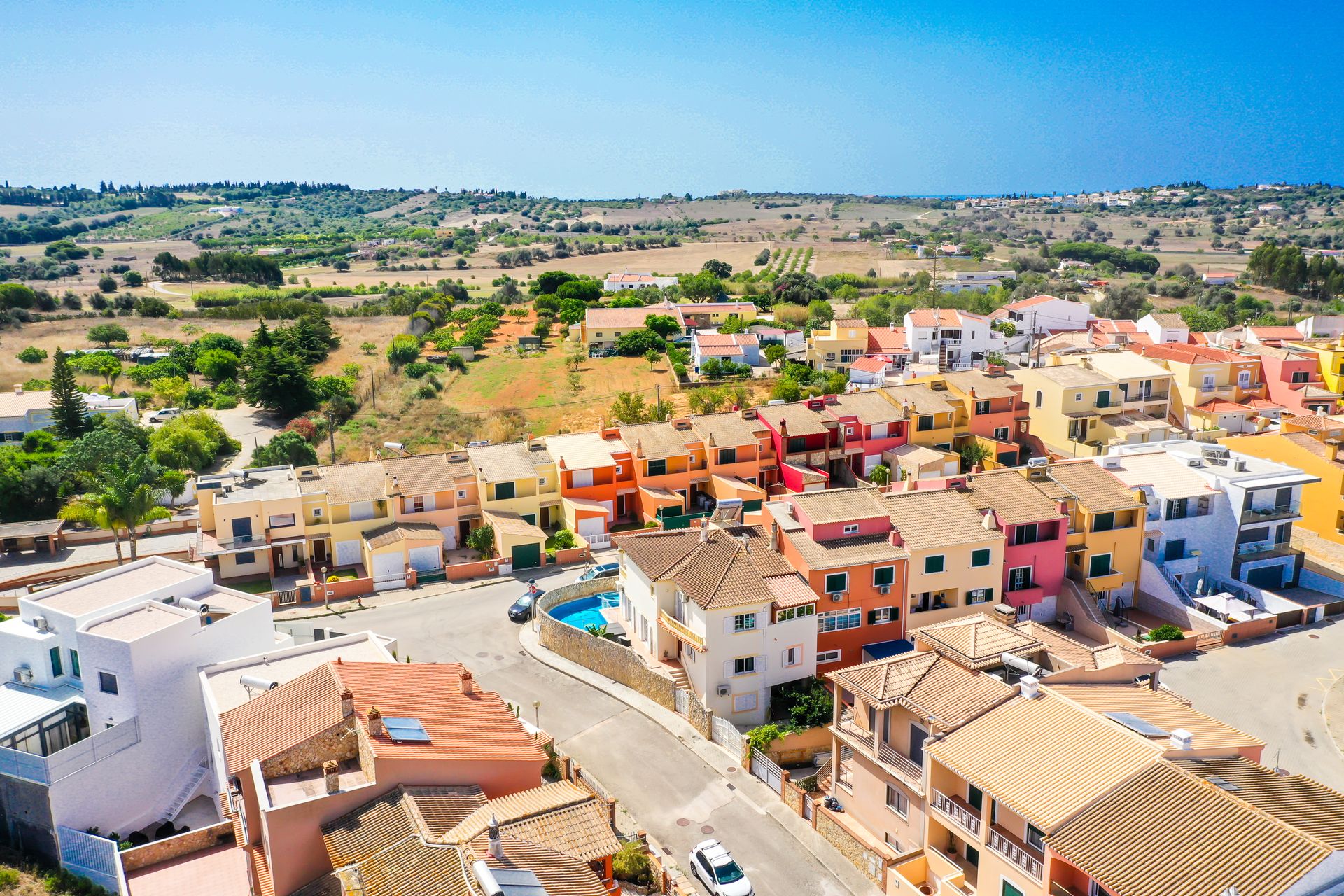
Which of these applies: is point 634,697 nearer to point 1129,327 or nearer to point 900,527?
point 900,527

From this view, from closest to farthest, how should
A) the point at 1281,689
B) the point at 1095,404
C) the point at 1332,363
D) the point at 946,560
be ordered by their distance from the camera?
the point at 1281,689, the point at 946,560, the point at 1095,404, the point at 1332,363

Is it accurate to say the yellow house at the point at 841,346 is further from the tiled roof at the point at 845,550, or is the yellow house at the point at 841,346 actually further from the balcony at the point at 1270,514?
the tiled roof at the point at 845,550

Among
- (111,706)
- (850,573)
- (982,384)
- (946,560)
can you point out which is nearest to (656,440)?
(850,573)

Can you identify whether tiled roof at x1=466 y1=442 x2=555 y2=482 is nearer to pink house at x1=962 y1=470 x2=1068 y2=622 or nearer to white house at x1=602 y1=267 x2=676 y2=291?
pink house at x1=962 y1=470 x2=1068 y2=622

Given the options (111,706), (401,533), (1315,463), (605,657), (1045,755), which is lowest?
(605,657)

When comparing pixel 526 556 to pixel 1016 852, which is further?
A: pixel 526 556

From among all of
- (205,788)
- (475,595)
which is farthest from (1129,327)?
(205,788)

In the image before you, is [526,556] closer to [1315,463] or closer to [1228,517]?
[1228,517]
